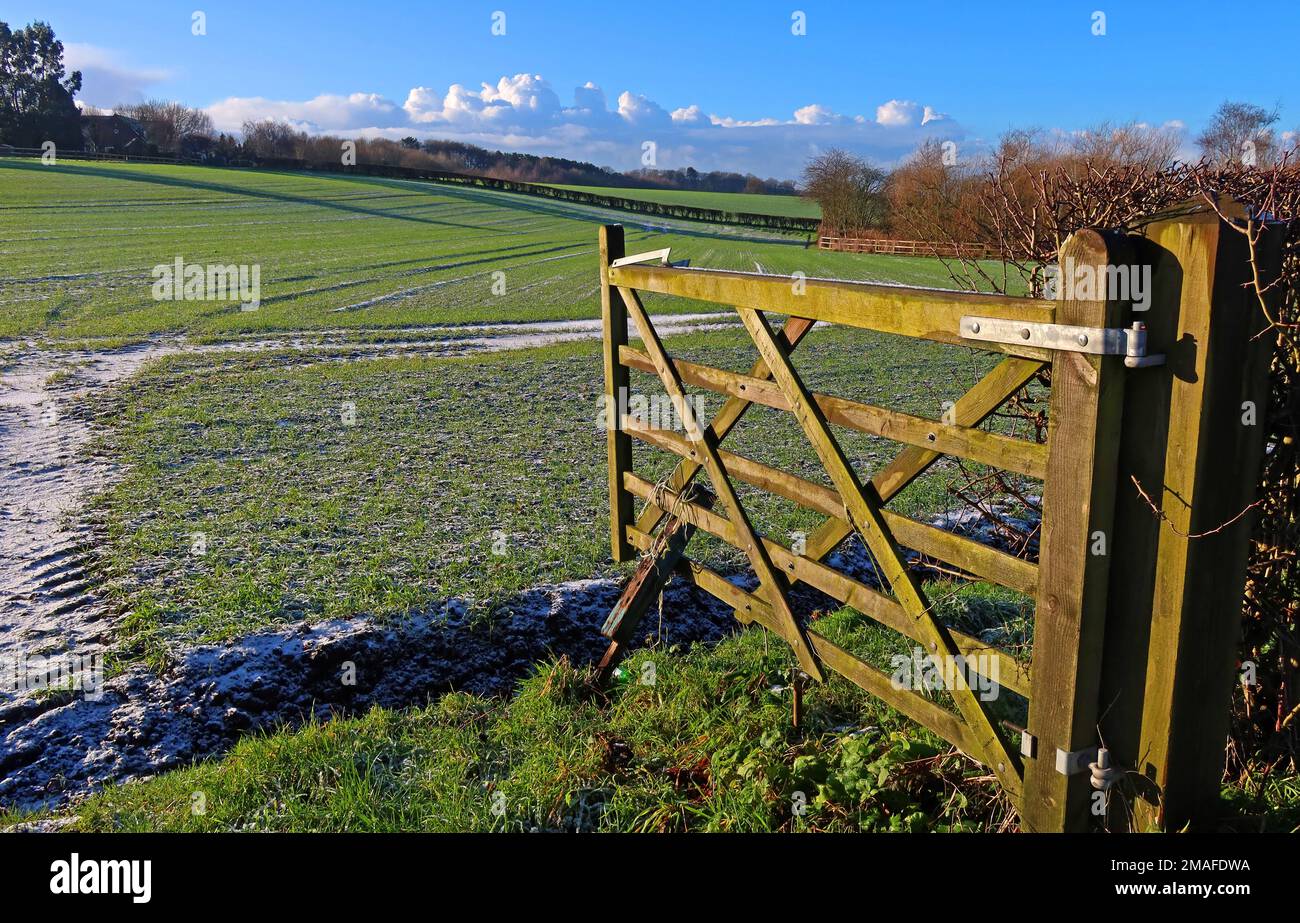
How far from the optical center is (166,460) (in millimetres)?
10977

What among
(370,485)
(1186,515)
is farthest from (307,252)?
(1186,515)

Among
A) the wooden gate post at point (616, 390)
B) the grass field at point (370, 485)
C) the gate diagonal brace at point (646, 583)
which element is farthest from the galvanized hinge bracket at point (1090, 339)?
the grass field at point (370, 485)

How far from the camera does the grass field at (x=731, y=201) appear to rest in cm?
10175

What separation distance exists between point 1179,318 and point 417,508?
7.78 metres

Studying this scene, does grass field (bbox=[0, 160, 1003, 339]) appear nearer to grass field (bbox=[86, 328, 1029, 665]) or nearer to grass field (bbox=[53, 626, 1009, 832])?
grass field (bbox=[53, 626, 1009, 832])

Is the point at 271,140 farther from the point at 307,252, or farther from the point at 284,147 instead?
the point at 307,252

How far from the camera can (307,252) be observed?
40969 mm

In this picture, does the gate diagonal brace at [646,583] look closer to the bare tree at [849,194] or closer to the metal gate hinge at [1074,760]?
the metal gate hinge at [1074,760]

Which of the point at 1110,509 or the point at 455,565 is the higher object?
the point at 1110,509

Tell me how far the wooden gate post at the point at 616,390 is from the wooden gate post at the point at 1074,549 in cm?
321

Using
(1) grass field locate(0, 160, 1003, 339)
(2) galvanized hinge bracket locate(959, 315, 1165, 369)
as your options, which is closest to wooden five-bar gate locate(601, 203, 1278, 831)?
(2) galvanized hinge bracket locate(959, 315, 1165, 369)

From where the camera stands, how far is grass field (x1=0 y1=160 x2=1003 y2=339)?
24375 millimetres

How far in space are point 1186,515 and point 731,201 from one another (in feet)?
399
